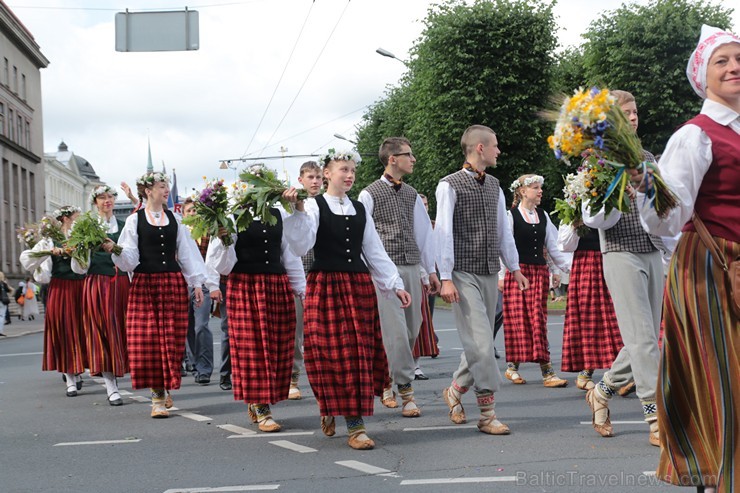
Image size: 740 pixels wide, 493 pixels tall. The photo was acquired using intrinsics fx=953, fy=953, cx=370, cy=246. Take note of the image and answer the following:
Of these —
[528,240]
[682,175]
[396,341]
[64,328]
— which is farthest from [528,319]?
[682,175]

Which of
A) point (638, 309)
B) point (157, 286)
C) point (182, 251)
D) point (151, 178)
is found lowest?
point (638, 309)

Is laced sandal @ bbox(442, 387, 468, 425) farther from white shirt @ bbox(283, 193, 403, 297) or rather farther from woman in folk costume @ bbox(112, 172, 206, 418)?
woman in folk costume @ bbox(112, 172, 206, 418)

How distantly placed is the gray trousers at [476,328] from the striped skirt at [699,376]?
309 cm

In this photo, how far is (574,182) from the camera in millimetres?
6367

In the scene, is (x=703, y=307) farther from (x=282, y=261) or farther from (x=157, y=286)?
(x=157, y=286)

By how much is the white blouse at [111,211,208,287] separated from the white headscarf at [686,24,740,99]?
6.06m

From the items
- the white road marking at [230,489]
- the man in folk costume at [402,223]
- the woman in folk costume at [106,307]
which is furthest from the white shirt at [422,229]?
the white road marking at [230,489]

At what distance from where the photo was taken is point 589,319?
934cm

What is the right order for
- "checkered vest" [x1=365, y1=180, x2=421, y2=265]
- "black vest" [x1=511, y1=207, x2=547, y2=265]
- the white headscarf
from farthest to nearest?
"black vest" [x1=511, y1=207, x2=547, y2=265] < "checkered vest" [x1=365, y1=180, x2=421, y2=265] < the white headscarf

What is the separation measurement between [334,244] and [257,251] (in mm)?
1368

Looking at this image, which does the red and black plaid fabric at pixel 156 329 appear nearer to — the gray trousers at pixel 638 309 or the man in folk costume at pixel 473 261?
the man in folk costume at pixel 473 261

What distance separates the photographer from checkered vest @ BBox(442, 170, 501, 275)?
7426mm

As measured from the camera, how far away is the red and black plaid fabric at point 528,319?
1056 centimetres

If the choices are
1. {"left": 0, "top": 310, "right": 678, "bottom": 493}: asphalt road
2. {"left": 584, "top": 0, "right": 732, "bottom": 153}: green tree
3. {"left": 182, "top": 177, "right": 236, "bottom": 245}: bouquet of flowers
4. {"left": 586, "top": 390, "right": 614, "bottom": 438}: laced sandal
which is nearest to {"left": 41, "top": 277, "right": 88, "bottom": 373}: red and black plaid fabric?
{"left": 0, "top": 310, "right": 678, "bottom": 493}: asphalt road
